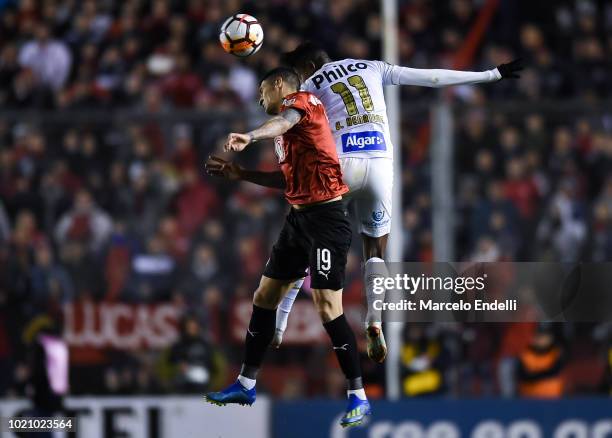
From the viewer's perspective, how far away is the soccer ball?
1062cm

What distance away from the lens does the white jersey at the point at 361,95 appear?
10.8 m

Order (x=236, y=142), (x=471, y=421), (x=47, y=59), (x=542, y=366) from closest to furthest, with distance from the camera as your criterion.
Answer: (x=236, y=142) → (x=471, y=421) → (x=542, y=366) → (x=47, y=59)

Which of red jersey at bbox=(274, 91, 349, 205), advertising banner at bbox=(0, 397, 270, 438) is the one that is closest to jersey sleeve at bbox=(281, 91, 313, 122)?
red jersey at bbox=(274, 91, 349, 205)

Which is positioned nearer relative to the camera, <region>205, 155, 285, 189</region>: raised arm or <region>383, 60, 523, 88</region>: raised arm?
<region>205, 155, 285, 189</region>: raised arm

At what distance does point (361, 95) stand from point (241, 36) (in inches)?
35.7

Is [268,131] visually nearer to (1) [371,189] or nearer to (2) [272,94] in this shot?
(2) [272,94]

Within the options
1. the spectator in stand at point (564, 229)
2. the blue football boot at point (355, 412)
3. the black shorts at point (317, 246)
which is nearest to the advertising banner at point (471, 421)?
the spectator in stand at point (564, 229)

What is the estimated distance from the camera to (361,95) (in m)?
10.7

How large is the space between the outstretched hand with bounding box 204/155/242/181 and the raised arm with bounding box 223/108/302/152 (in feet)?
0.77

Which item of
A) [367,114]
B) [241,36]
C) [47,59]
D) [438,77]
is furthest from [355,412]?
[47,59]

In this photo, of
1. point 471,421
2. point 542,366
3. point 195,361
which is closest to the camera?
point 471,421

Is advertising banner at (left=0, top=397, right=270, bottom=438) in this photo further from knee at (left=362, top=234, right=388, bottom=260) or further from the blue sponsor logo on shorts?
the blue sponsor logo on shorts

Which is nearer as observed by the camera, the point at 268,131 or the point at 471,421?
the point at 268,131

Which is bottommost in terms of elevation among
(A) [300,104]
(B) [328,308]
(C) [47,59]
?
(B) [328,308]
